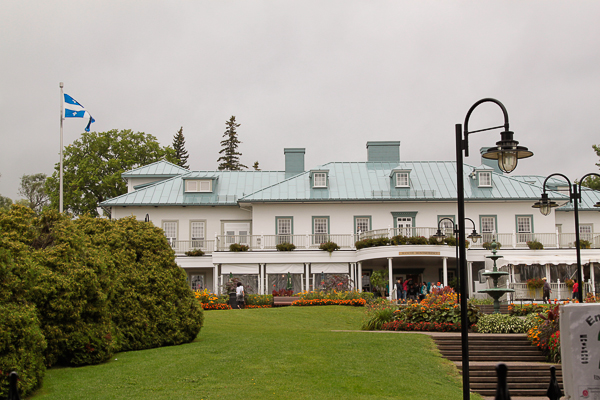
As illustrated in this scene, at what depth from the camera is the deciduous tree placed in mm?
50344

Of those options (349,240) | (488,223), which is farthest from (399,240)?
(488,223)

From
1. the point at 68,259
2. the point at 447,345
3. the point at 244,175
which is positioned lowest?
the point at 447,345

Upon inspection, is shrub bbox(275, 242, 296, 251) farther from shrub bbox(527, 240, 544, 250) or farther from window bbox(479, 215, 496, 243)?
shrub bbox(527, 240, 544, 250)

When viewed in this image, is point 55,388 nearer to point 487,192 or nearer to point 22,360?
point 22,360

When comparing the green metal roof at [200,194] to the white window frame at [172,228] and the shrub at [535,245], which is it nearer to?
the white window frame at [172,228]

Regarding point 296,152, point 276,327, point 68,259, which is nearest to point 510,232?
point 296,152

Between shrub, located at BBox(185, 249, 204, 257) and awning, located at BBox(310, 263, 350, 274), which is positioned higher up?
shrub, located at BBox(185, 249, 204, 257)

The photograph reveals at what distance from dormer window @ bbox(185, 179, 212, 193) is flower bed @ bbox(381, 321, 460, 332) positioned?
71.4 ft

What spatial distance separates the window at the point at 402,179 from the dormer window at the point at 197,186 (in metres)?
12.0

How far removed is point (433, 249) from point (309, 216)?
838 centimetres

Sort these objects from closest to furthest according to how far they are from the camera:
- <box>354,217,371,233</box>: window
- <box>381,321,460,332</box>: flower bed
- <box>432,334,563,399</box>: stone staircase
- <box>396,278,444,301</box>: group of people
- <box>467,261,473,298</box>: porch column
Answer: <box>432,334,563,399</box>: stone staircase < <box>381,321,460,332</box>: flower bed < <box>396,278,444,301</box>: group of people < <box>467,261,473,298</box>: porch column < <box>354,217,371,233</box>: window

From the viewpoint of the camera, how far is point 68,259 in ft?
44.5

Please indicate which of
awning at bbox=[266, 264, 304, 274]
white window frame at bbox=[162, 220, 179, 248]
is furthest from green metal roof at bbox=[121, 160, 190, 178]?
awning at bbox=[266, 264, 304, 274]

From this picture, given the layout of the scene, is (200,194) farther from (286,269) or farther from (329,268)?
(329,268)
